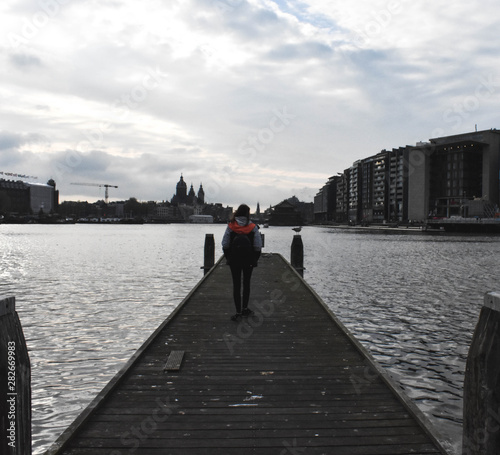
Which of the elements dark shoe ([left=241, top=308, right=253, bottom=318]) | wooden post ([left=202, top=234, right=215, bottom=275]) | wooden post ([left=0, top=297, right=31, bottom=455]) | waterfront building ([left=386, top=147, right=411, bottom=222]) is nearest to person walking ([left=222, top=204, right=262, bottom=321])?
dark shoe ([left=241, top=308, right=253, bottom=318])

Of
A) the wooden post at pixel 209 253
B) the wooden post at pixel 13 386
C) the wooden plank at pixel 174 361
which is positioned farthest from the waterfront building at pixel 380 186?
the wooden post at pixel 13 386

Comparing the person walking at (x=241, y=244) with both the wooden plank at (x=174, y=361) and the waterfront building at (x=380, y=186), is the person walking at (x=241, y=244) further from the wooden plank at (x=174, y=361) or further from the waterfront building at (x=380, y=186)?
the waterfront building at (x=380, y=186)

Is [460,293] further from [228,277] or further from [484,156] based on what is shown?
[484,156]

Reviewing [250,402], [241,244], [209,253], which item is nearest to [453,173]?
[209,253]

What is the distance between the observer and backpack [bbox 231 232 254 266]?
9.73m

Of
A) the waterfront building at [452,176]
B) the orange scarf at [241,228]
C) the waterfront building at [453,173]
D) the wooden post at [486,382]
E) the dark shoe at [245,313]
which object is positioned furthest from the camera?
the waterfront building at [453,173]

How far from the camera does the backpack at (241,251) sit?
9.73m

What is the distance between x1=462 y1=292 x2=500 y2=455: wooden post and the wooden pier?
95cm

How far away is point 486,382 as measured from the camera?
3.51 meters

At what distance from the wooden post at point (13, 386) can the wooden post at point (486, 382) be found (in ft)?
12.5

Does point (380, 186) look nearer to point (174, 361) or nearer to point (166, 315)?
point (166, 315)

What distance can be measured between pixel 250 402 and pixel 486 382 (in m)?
3.00

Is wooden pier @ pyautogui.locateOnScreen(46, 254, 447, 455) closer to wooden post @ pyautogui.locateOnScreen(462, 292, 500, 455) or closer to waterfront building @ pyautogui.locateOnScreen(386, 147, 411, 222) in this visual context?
wooden post @ pyautogui.locateOnScreen(462, 292, 500, 455)

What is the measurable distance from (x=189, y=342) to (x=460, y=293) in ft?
53.7
